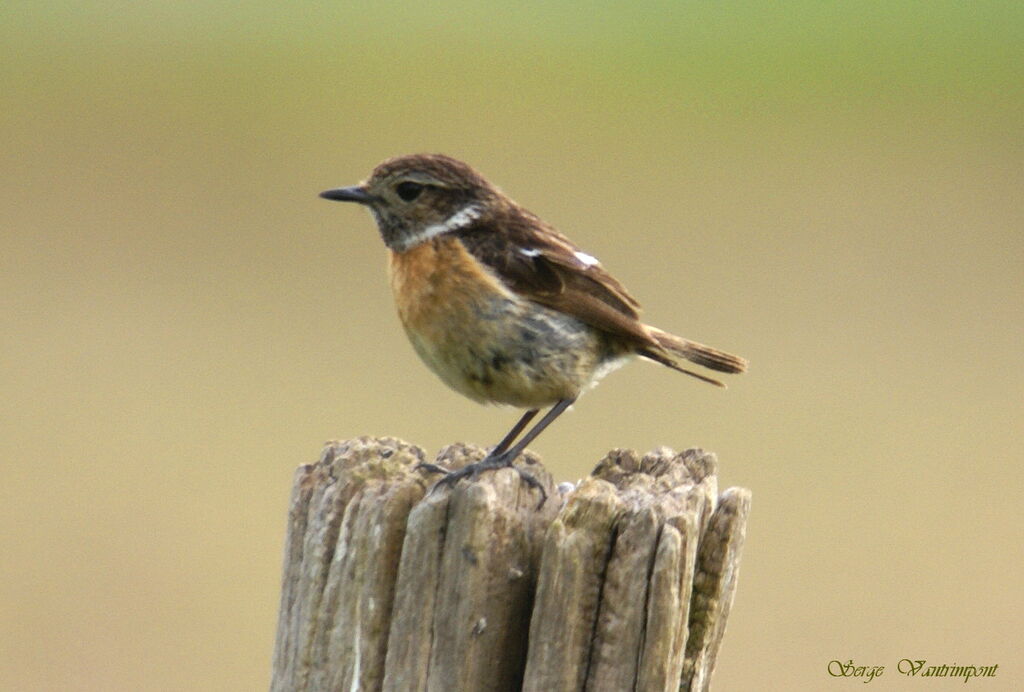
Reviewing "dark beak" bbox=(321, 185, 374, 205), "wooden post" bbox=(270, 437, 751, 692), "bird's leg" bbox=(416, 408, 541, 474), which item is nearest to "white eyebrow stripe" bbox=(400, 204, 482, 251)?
"dark beak" bbox=(321, 185, 374, 205)

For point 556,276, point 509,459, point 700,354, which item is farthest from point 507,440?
point 700,354

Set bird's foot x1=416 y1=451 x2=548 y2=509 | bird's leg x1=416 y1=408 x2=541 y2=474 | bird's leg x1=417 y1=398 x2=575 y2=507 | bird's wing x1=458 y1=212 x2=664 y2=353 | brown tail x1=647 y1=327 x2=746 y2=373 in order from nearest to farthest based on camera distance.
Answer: bird's foot x1=416 y1=451 x2=548 y2=509
bird's leg x1=417 y1=398 x2=575 y2=507
bird's leg x1=416 y1=408 x2=541 y2=474
bird's wing x1=458 y1=212 x2=664 y2=353
brown tail x1=647 y1=327 x2=746 y2=373

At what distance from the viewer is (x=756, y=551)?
10.8 meters

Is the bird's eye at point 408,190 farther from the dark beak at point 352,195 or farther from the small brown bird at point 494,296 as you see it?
the dark beak at point 352,195

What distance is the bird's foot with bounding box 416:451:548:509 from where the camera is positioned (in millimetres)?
3997

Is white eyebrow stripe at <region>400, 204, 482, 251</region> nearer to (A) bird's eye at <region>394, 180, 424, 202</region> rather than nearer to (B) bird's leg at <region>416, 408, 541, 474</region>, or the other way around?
(A) bird's eye at <region>394, 180, 424, 202</region>

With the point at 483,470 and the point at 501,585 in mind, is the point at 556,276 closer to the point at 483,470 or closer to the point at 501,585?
the point at 483,470

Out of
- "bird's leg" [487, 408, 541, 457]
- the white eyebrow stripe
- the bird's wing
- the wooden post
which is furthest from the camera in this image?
the white eyebrow stripe

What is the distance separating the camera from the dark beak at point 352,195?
604 centimetres

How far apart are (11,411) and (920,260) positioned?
8.73 meters

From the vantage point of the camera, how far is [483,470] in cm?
445

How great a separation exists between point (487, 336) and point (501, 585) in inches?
81.7

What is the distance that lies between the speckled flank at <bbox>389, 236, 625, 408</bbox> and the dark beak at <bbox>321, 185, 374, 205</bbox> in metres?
0.47

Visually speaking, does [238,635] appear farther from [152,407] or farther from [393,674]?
[393,674]
